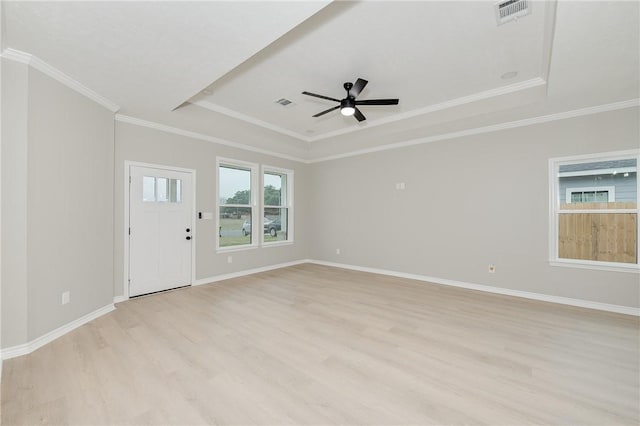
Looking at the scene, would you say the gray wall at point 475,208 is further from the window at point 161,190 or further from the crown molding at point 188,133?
the window at point 161,190

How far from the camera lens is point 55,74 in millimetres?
2857

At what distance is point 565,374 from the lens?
7.43 feet

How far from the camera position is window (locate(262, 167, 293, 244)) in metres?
6.50

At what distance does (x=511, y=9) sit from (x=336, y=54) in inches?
62.6

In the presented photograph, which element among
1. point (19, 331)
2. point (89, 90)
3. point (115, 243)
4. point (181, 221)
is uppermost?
point (89, 90)

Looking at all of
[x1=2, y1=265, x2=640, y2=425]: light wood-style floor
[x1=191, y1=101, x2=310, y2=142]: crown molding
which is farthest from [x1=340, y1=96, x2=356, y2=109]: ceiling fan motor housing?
[x1=2, y1=265, x2=640, y2=425]: light wood-style floor

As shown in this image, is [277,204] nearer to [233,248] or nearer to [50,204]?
[233,248]

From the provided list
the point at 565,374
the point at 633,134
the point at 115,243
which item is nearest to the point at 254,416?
the point at 565,374

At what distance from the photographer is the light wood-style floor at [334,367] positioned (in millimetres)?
1824

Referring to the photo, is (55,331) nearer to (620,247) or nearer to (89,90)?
(89,90)

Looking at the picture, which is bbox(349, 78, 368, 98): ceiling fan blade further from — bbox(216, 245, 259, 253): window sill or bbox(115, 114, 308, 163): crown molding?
bbox(216, 245, 259, 253): window sill

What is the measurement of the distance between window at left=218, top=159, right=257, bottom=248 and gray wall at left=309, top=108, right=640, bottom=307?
213 centimetres

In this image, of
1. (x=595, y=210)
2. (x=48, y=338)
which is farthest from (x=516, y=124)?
(x=48, y=338)

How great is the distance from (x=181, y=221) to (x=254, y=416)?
383 centimetres
